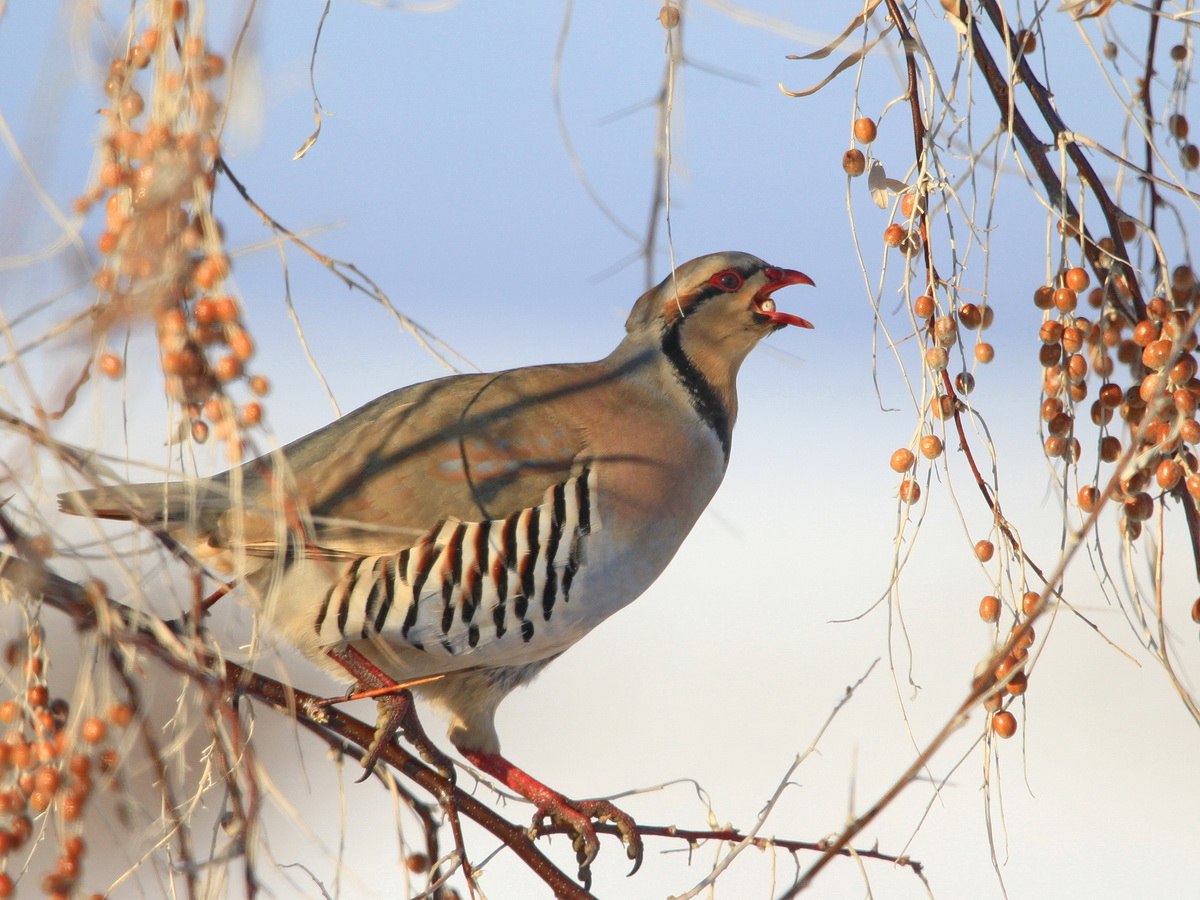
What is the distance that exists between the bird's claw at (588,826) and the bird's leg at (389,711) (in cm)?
42

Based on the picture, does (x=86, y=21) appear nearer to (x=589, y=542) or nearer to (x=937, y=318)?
(x=937, y=318)

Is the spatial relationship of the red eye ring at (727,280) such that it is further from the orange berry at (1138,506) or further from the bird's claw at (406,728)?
the orange berry at (1138,506)

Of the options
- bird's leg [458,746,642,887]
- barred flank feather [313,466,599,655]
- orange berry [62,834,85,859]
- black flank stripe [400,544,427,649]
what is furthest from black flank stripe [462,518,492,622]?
orange berry [62,834,85,859]

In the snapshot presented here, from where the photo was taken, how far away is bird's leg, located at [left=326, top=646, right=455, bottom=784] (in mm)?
2910

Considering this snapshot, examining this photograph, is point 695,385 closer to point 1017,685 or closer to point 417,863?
point 417,863

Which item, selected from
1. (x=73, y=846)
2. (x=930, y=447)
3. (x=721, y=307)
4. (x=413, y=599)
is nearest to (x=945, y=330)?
(x=930, y=447)

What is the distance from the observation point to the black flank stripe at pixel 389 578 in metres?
3.08

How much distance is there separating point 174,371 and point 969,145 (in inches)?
48.4

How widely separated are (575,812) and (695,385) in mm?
1228

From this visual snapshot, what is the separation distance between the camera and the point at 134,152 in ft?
5.11

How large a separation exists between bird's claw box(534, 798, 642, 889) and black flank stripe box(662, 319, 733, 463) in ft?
3.52

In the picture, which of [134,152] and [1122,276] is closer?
[134,152]

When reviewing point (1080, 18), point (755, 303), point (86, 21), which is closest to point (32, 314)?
point (86, 21)

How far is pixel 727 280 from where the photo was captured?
373cm
